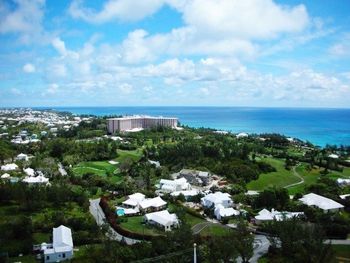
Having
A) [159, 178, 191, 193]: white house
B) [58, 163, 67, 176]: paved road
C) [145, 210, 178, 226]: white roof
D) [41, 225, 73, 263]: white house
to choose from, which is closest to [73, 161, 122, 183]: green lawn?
[58, 163, 67, 176]: paved road

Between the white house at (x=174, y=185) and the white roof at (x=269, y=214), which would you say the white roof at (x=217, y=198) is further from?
the white house at (x=174, y=185)

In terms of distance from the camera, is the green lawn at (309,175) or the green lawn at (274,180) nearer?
the green lawn at (309,175)

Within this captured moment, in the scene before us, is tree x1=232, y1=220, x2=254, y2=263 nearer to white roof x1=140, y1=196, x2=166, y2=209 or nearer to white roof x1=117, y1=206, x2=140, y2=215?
white roof x1=117, y1=206, x2=140, y2=215

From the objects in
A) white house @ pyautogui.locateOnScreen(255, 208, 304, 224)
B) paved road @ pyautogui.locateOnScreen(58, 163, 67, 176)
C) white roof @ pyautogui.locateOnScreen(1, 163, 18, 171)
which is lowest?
paved road @ pyautogui.locateOnScreen(58, 163, 67, 176)

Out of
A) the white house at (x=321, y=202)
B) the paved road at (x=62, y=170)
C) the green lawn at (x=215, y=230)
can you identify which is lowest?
the paved road at (x=62, y=170)

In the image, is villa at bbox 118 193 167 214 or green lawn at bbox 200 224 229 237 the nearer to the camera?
green lawn at bbox 200 224 229 237

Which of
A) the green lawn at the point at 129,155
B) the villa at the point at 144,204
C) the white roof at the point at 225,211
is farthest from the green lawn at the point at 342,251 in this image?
the green lawn at the point at 129,155

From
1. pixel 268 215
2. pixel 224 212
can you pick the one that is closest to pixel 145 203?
pixel 224 212
